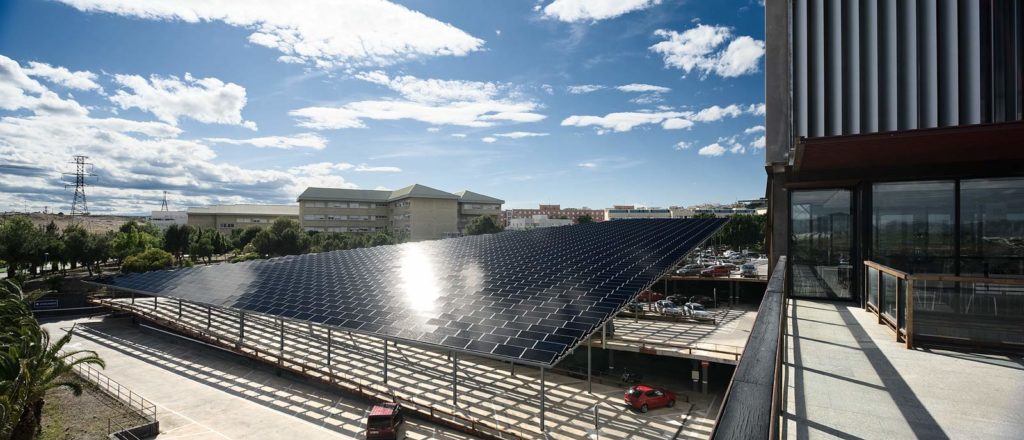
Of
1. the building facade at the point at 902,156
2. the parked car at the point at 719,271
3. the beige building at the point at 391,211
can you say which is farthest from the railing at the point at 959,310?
the beige building at the point at 391,211

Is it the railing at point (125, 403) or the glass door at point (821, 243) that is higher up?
the glass door at point (821, 243)

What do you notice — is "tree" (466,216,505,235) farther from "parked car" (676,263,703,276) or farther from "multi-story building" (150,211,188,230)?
"multi-story building" (150,211,188,230)

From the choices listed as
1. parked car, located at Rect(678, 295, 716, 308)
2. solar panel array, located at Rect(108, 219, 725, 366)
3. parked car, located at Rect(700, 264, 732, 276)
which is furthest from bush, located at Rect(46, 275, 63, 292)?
parked car, located at Rect(700, 264, 732, 276)

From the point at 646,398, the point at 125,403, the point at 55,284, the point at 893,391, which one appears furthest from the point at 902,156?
the point at 55,284

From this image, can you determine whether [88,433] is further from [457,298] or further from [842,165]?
[842,165]

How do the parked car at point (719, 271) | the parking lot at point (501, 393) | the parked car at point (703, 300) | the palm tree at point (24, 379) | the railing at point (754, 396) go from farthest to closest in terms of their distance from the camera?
the parked car at point (719, 271) < the parked car at point (703, 300) < the parking lot at point (501, 393) < the palm tree at point (24, 379) < the railing at point (754, 396)

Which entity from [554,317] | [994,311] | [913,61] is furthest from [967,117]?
[554,317]

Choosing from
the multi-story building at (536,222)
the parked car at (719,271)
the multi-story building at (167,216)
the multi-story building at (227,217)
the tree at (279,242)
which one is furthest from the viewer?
the multi-story building at (167,216)

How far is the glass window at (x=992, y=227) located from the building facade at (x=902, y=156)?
0.07 ft

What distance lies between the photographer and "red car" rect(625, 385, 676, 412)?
67.2ft

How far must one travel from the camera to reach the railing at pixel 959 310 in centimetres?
654

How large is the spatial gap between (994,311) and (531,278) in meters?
15.2

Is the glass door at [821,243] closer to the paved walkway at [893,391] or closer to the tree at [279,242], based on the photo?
the paved walkway at [893,391]

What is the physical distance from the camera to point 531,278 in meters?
20.5
